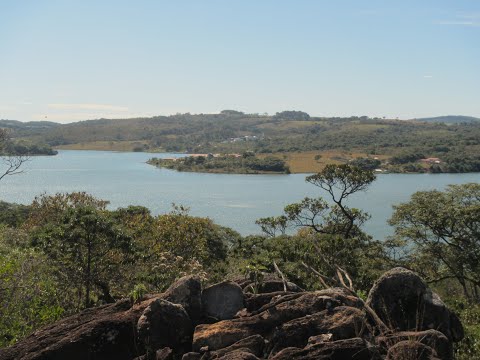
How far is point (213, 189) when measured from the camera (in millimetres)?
112375

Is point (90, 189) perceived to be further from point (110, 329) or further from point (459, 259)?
point (110, 329)

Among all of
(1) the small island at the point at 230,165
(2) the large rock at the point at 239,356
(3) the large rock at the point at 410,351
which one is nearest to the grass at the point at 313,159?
(1) the small island at the point at 230,165

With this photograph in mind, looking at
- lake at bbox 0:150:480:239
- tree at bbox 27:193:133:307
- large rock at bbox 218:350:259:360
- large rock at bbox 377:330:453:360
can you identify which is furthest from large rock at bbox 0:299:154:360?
lake at bbox 0:150:480:239

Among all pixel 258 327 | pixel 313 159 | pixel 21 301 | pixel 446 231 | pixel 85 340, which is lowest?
pixel 313 159

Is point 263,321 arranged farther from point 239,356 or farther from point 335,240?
point 335,240

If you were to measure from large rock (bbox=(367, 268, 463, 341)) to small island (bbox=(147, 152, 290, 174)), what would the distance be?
5321 inches

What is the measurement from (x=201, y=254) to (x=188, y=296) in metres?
16.6

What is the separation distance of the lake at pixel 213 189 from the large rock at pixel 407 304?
52956 mm

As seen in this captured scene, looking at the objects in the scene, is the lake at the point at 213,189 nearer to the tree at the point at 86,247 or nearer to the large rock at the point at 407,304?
the tree at the point at 86,247

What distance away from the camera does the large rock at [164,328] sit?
373 inches

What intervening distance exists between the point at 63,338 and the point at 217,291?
3.29 metres

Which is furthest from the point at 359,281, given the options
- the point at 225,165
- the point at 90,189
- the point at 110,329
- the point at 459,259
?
the point at 225,165

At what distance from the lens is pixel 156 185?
118 meters

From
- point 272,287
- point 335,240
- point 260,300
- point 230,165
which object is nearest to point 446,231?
point 335,240
